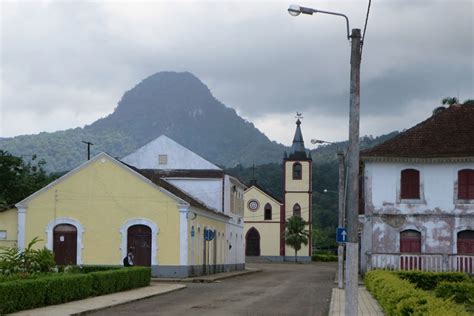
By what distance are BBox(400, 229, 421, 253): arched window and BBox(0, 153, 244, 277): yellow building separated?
10836mm

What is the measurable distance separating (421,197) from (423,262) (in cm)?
356

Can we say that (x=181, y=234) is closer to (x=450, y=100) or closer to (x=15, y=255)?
(x=15, y=255)

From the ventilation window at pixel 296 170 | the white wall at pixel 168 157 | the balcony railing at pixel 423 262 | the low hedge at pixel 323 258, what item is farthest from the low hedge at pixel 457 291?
the low hedge at pixel 323 258

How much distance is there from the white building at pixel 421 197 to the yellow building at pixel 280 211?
Result: 5442 centimetres

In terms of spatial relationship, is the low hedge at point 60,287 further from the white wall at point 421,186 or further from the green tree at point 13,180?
the green tree at point 13,180

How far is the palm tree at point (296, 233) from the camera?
93.7m

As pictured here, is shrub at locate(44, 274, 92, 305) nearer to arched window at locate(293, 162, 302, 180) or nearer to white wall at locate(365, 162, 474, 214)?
white wall at locate(365, 162, 474, 214)

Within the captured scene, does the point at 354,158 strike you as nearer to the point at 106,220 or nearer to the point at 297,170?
the point at 106,220

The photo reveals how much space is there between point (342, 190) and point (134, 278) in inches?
408

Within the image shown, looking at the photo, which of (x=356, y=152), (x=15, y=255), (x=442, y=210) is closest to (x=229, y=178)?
(x=442, y=210)

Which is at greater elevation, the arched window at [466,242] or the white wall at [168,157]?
the white wall at [168,157]

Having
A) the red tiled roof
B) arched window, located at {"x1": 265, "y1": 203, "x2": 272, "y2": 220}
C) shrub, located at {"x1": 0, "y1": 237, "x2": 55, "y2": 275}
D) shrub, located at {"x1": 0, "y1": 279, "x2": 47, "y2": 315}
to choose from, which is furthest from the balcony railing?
arched window, located at {"x1": 265, "y1": 203, "x2": 272, "y2": 220}

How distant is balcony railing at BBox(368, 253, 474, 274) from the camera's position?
125 ft

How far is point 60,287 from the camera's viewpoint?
24.4 m
